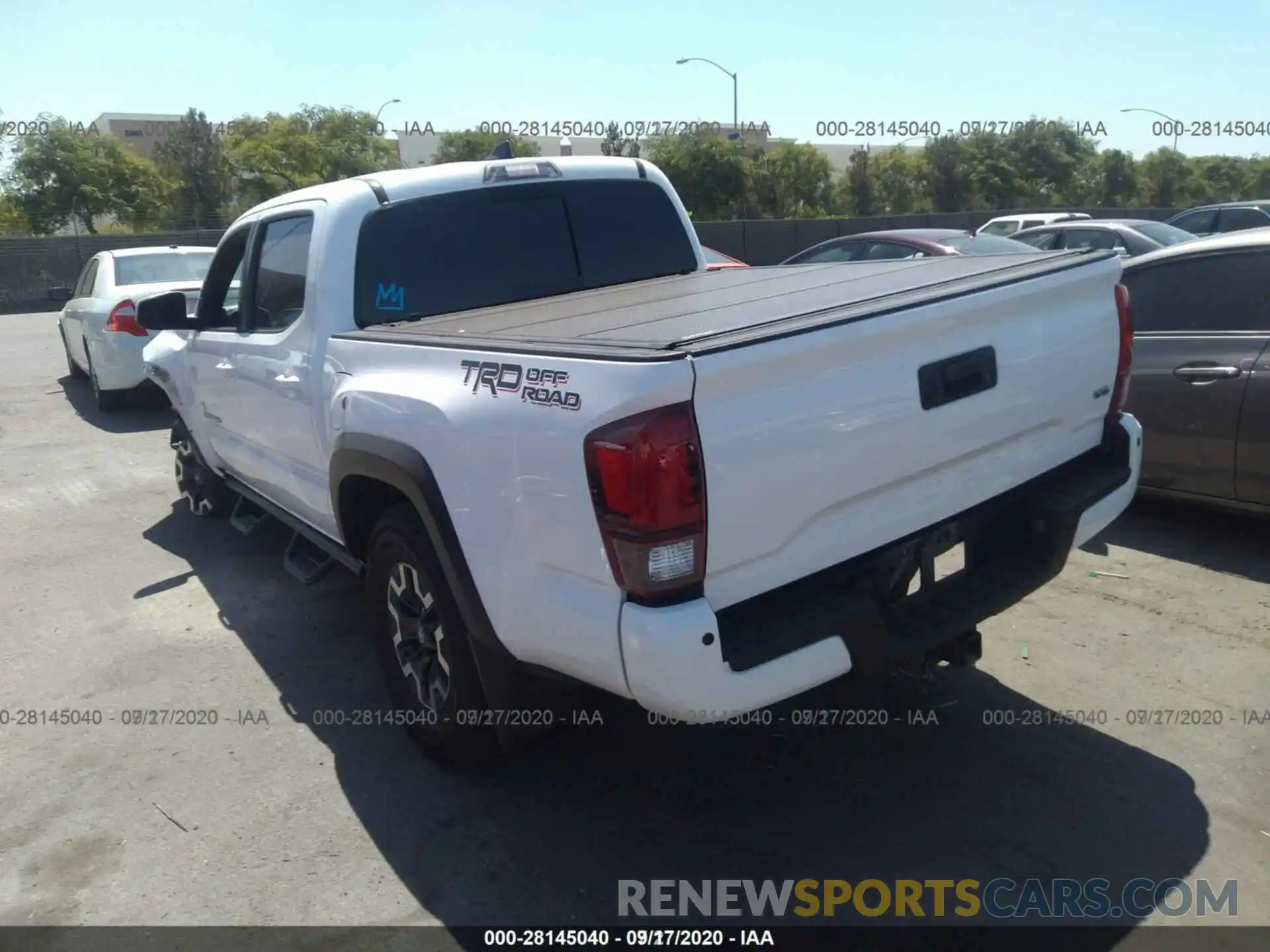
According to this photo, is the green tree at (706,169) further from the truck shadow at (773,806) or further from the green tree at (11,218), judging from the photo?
the truck shadow at (773,806)

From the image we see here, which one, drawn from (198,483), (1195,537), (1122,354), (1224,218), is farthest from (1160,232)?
(198,483)

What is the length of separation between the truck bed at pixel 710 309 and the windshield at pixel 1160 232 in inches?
399

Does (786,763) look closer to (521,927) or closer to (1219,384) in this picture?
(521,927)

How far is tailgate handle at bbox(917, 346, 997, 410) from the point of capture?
3023 mm

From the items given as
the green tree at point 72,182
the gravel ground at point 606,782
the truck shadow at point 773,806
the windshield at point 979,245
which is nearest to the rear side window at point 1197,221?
the windshield at point 979,245

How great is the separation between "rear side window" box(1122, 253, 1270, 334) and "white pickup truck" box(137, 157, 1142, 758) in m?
2.17

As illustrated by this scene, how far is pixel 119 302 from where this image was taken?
10.3 meters

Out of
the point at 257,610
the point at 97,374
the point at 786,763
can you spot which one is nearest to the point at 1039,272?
the point at 786,763

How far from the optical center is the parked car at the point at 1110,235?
12594mm

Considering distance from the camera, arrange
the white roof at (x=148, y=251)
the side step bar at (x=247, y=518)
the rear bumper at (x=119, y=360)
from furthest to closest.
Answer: the white roof at (x=148, y=251) < the rear bumper at (x=119, y=360) < the side step bar at (x=247, y=518)

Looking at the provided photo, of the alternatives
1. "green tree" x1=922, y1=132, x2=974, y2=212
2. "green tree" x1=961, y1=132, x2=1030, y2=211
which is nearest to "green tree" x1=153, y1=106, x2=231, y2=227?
"green tree" x1=922, y1=132, x2=974, y2=212

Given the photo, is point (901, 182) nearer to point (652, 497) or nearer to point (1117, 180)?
point (1117, 180)

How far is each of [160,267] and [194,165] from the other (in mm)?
47880

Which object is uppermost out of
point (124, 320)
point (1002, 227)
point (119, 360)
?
point (1002, 227)
